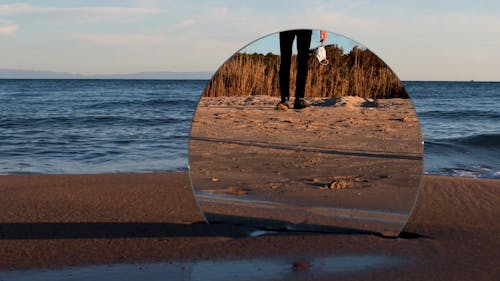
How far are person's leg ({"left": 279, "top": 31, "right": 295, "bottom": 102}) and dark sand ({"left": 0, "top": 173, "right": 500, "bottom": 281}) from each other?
32.4 inches

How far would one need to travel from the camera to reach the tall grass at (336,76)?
11.1 ft

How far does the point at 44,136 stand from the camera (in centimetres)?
1065

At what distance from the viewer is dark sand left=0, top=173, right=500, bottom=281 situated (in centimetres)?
303

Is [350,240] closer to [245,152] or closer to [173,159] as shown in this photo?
[245,152]

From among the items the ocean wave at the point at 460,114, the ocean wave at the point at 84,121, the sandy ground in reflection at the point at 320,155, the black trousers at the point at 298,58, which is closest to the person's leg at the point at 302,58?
the black trousers at the point at 298,58

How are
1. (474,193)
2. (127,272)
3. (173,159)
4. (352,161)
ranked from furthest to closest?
(173,159) < (474,193) < (352,161) < (127,272)

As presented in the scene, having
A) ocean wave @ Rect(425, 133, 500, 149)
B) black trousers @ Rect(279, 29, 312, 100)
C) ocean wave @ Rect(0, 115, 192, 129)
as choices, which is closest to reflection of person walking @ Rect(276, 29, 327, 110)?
black trousers @ Rect(279, 29, 312, 100)

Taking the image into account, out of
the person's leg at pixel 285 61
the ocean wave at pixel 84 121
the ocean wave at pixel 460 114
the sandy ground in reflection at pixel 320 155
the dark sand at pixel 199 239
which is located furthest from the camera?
the ocean wave at pixel 460 114

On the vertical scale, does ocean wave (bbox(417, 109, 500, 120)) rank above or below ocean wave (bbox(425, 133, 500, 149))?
below

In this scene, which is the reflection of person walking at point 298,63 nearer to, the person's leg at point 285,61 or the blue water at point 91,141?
the person's leg at point 285,61

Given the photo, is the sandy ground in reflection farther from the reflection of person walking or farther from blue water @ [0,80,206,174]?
blue water @ [0,80,206,174]

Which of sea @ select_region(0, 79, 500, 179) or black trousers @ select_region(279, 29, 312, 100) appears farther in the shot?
sea @ select_region(0, 79, 500, 179)

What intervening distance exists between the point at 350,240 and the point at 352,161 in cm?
45

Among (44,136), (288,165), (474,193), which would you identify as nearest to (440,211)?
(474,193)
